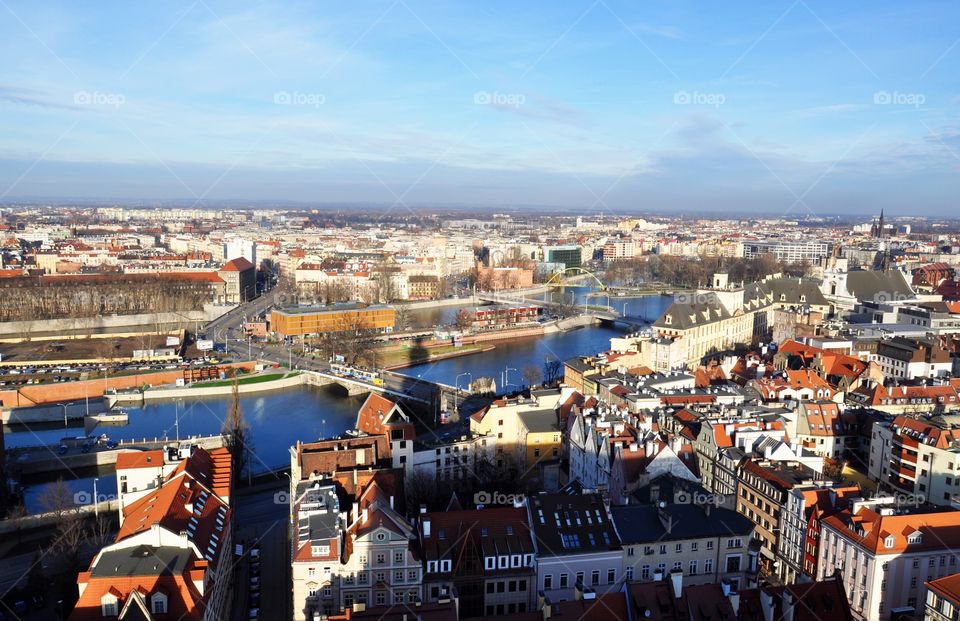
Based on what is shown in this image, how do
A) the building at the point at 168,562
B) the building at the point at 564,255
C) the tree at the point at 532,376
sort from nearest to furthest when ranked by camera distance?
1. the building at the point at 168,562
2. the tree at the point at 532,376
3. the building at the point at 564,255

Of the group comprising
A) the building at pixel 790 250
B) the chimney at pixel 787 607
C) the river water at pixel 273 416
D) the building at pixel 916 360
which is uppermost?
the building at pixel 790 250

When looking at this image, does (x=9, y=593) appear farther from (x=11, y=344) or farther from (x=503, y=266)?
(x=503, y=266)

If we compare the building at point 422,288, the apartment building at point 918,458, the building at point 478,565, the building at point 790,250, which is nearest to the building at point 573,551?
the building at point 478,565

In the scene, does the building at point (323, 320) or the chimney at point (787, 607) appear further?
the building at point (323, 320)

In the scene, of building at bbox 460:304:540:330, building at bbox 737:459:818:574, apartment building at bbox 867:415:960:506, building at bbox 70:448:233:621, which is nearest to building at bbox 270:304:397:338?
building at bbox 460:304:540:330

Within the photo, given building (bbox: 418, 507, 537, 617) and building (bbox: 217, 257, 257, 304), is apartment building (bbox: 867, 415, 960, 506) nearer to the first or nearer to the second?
building (bbox: 418, 507, 537, 617)

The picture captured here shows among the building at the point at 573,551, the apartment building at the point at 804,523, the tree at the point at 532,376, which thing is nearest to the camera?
the building at the point at 573,551

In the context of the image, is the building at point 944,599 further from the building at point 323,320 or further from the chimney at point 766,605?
the building at point 323,320
